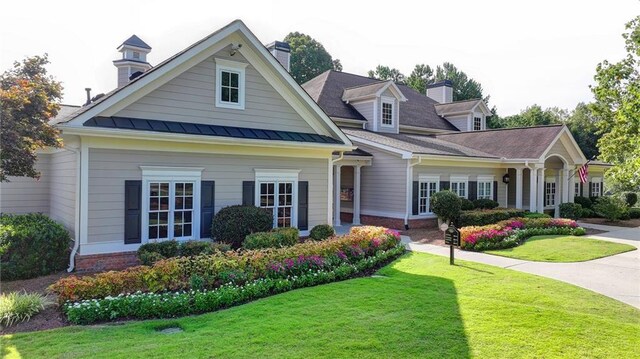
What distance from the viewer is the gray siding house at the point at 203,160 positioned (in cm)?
1043

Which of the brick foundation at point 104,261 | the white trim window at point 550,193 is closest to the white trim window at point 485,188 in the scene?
the white trim window at point 550,193

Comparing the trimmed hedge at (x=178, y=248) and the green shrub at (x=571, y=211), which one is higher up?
the green shrub at (x=571, y=211)

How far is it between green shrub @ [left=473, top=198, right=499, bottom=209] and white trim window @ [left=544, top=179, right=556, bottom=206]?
686 cm

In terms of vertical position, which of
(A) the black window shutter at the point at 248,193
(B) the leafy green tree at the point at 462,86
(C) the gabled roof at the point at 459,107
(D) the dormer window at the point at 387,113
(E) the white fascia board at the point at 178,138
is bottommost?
(A) the black window shutter at the point at 248,193

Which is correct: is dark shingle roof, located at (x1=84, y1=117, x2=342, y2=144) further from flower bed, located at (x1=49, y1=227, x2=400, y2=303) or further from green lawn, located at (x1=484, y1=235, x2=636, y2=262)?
green lawn, located at (x1=484, y1=235, x2=636, y2=262)

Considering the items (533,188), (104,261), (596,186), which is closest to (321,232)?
A: (104,261)

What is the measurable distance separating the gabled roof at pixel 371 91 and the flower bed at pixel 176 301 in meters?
16.4

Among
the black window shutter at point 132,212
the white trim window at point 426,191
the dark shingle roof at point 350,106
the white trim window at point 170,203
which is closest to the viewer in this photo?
the black window shutter at point 132,212

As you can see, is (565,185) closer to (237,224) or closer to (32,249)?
(237,224)

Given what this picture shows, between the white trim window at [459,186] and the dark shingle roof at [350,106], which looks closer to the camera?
the white trim window at [459,186]

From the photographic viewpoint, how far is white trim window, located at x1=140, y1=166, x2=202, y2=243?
1102cm

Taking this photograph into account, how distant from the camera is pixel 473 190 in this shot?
21.5 metres

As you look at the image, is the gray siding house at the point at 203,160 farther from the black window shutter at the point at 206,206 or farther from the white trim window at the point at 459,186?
the white trim window at the point at 459,186

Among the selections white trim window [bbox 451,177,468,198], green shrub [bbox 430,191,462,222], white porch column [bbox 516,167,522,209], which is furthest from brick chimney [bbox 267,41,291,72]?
white porch column [bbox 516,167,522,209]
